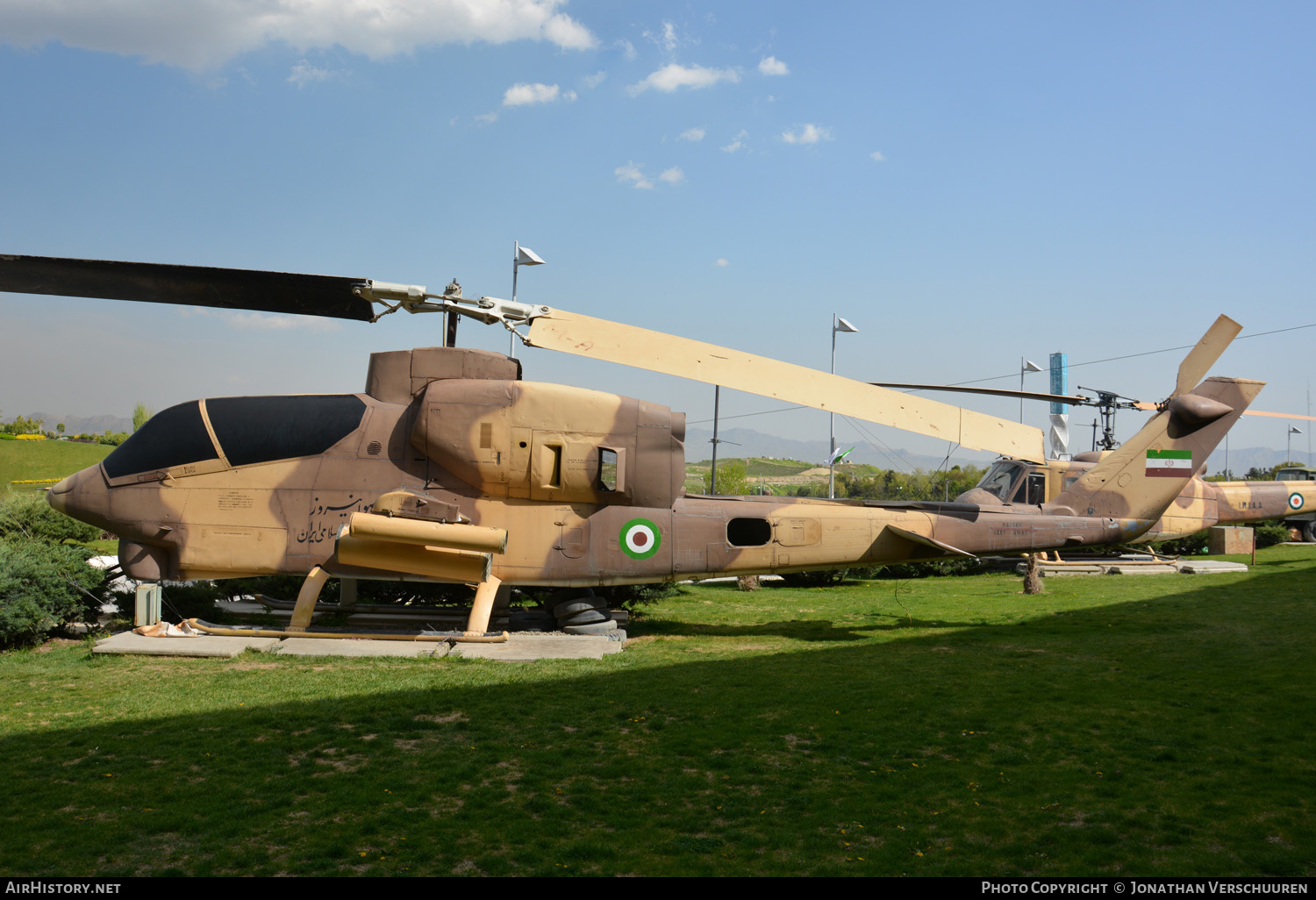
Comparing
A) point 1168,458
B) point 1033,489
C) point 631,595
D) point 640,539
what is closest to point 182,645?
point 640,539

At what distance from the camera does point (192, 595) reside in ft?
43.4

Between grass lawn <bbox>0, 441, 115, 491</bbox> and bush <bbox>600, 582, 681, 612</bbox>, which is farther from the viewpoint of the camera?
grass lawn <bbox>0, 441, 115, 491</bbox>

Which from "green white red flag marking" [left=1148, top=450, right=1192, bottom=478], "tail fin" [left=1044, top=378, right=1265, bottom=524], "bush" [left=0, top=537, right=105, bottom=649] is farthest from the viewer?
"green white red flag marking" [left=1148, top=450, right=1192, bottom=478]

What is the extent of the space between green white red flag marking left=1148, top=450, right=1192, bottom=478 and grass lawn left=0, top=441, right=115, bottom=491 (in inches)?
1664

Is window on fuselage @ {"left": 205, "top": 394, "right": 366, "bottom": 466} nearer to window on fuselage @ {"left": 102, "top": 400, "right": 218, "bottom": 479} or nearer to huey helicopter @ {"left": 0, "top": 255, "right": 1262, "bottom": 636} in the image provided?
huey helicopter @ {"left": 0, "top": 255, "right": 1262, "bottom": 636}

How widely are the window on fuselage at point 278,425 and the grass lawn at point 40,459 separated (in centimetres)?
3195

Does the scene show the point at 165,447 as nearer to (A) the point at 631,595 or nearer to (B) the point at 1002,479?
(A) the point at 631,595

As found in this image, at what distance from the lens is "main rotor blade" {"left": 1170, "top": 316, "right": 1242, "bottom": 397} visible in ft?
42.1

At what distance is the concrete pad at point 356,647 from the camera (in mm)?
10586

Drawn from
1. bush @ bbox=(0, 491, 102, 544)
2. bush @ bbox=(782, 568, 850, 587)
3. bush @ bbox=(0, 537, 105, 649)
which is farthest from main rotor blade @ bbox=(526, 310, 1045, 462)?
bush @ bbox=(0, 491, 102, 544)

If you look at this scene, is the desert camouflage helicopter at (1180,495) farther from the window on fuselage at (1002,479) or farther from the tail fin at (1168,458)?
the tail fin at (1168,458)

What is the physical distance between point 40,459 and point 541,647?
42955 millimetres

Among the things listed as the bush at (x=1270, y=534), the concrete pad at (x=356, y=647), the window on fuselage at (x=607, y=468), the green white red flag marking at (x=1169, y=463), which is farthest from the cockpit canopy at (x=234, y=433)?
the bush at (x=1270, y=534)

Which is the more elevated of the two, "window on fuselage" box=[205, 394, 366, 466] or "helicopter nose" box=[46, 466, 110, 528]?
"window on fuselage" box=[205, 394, 366, 466]
